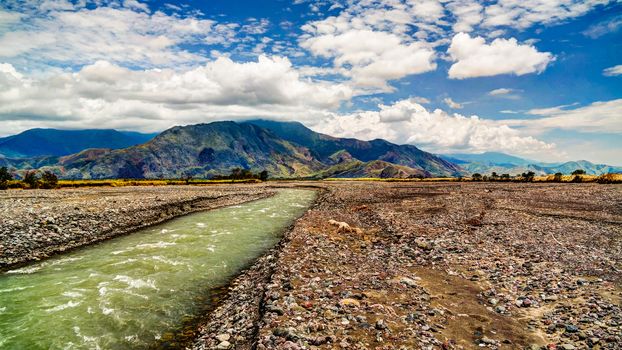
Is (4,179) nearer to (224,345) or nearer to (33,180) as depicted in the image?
(33,180)

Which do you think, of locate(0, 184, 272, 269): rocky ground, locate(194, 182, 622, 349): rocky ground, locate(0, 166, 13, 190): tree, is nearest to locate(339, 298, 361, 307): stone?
locate(194, 182, 622, 349): rocky ground

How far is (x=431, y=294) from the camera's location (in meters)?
15.8

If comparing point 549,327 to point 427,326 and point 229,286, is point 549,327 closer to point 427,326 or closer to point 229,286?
point 427,326

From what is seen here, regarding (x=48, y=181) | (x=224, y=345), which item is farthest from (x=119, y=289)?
(x=48, y=181)

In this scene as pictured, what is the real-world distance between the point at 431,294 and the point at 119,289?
17.8 metres

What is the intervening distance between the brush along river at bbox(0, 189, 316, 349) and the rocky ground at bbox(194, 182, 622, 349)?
2761mm

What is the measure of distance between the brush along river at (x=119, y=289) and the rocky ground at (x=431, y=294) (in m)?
2.76

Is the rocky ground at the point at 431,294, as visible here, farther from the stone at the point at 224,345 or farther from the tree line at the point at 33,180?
the tree line at the point at 33,180

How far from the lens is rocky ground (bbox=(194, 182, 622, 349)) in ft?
38.1

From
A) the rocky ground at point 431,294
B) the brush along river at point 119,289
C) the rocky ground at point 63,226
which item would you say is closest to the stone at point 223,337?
the rocky ground at point 431,294

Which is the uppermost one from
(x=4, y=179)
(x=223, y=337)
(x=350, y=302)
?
(x=350, y=302)

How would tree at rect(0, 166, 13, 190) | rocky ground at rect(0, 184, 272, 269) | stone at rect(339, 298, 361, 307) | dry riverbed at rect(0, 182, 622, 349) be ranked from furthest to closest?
1. tree at rect(0, 166, 13, 190)
2. rocky ground at rect(0, 184, 272, 269)
3. stone at rect(339, 298, 361, 307)
4. dry riverbed at rect(0, 182, 622, 349)

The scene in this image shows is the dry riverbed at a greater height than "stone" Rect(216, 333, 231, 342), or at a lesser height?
greater

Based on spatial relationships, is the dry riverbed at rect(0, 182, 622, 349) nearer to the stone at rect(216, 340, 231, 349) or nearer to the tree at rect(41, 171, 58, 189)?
the stone at rect(216, 340, 231, 349)
